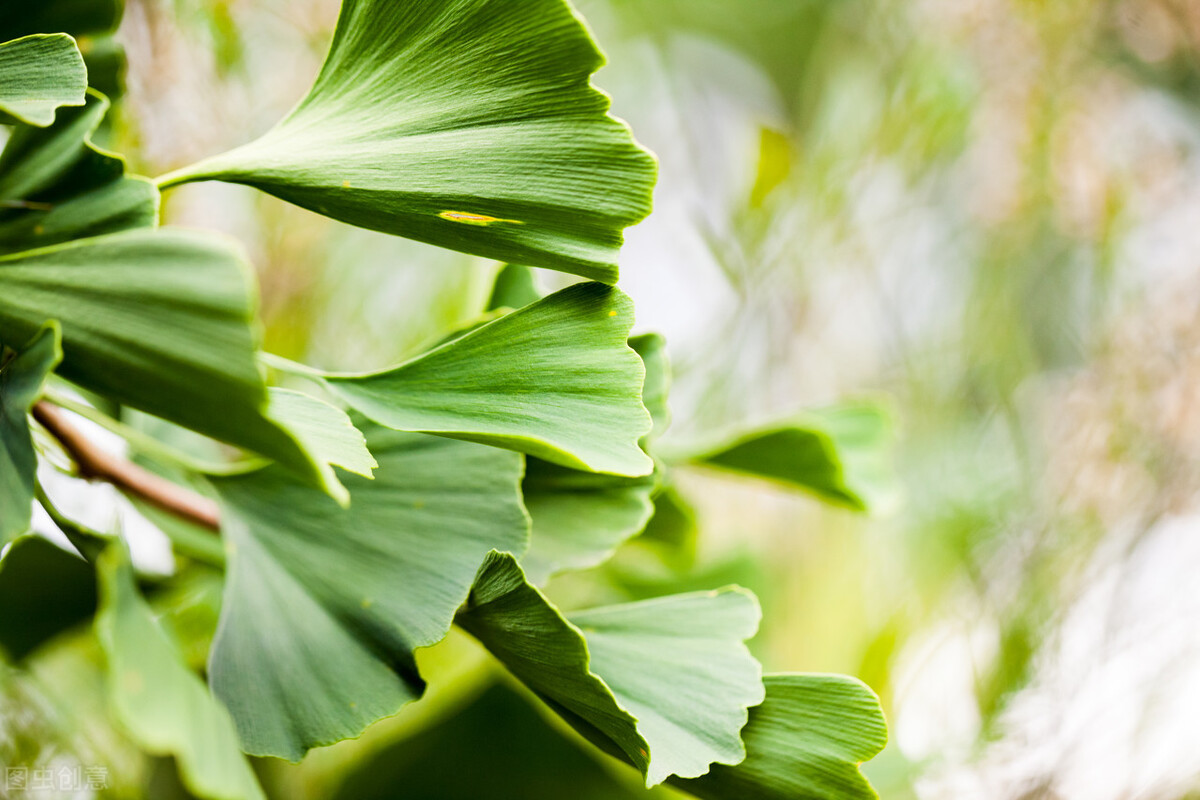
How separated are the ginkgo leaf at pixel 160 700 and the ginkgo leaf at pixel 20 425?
0.02m

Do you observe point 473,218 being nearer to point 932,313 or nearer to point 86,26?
point 86,26

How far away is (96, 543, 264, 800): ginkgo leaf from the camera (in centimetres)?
14

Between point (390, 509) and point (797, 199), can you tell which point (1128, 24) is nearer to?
point (797, 199)

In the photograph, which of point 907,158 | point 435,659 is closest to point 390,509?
point 435,659

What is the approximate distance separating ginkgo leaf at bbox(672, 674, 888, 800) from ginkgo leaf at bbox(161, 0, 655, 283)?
95 millimetres

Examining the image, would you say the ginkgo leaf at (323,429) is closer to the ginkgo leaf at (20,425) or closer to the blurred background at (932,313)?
the ginkgo leaf at (20,425)

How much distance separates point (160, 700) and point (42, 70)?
4.3 inches

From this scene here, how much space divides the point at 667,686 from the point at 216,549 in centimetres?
14

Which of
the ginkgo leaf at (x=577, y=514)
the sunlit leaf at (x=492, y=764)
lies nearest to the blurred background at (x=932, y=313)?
the sunlit leaf at (x=492, y=764)

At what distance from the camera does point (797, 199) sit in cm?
78

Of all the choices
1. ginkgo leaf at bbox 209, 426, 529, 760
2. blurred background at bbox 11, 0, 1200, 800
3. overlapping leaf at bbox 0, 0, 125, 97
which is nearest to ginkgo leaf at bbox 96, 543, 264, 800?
ginkgo leaf at bbox 209, 426, 529, 760

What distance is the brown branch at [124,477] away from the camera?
190 mm

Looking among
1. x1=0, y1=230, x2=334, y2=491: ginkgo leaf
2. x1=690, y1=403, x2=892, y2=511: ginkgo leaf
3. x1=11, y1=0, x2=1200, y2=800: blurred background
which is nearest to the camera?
x1=0, y1=230, x2=334, y2=491: ginkgo leaf

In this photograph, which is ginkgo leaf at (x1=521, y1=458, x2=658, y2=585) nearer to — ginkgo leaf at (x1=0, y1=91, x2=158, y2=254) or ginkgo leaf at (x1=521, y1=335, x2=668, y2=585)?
ginkgo leaf at (x1=521, y1=335, x2=668, y2=585)
